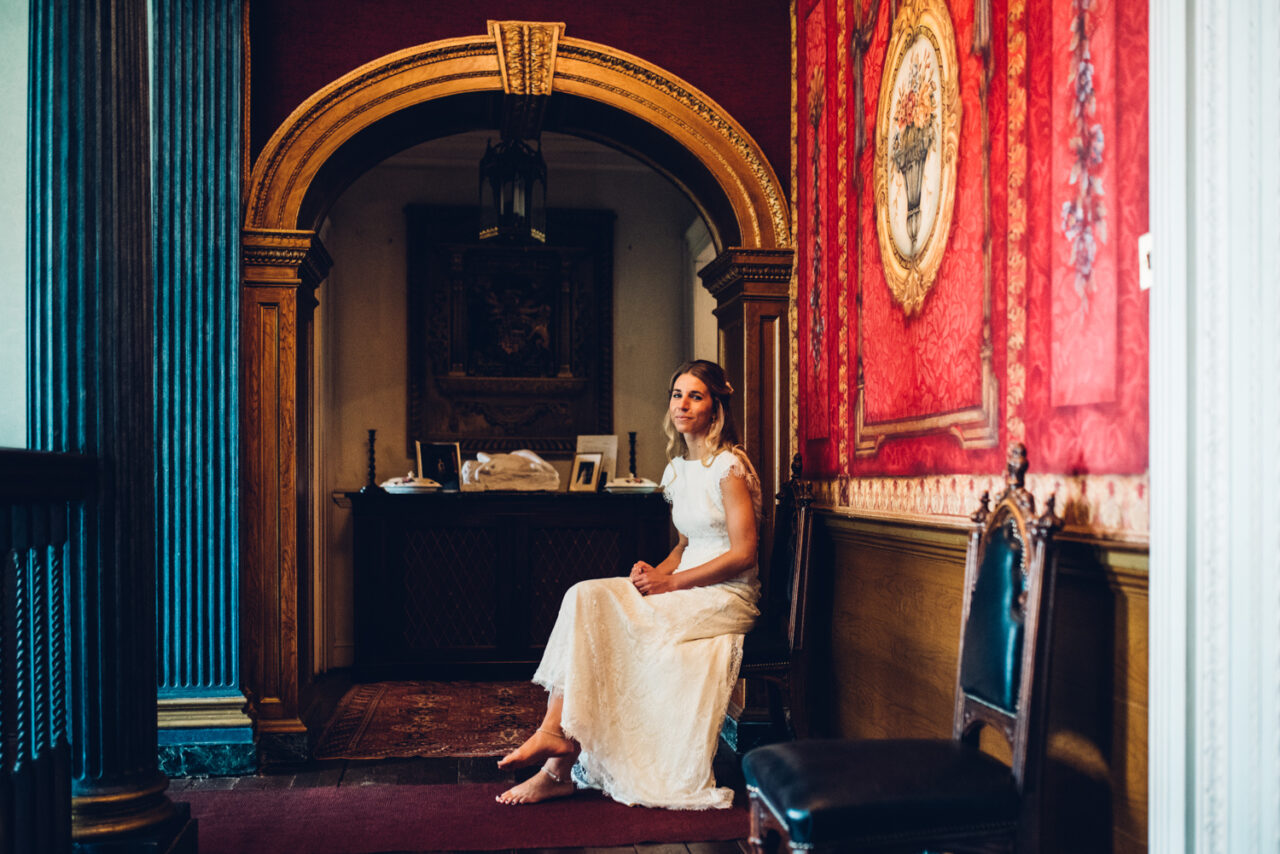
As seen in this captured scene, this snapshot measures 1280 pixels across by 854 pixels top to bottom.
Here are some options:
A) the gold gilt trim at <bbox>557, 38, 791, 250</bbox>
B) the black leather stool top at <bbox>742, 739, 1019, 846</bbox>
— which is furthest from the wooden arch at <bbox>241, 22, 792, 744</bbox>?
the black leather stool top at <bbox>742, 739, 1019, 846</bbox>

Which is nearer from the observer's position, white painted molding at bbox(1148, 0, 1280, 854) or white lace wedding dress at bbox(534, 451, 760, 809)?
white painted molding at bbox(1148, 0, 1280, 854)

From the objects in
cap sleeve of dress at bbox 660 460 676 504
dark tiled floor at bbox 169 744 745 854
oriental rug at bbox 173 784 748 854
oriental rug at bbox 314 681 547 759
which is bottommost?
oriental rug at bbox 314 681 547 759

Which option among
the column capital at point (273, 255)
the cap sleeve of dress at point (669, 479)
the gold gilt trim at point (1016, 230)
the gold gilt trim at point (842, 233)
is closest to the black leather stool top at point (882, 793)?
the gold gilt trim at point (1016, 230)

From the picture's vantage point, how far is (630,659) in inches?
141

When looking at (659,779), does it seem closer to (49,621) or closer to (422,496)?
(49,621)

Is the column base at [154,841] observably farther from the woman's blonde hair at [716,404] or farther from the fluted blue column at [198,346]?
the woman's blonde hair at [716,404]

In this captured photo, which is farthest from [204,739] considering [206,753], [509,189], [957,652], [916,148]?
[916,148]

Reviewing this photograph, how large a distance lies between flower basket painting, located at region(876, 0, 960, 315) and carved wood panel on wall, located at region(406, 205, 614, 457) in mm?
3580

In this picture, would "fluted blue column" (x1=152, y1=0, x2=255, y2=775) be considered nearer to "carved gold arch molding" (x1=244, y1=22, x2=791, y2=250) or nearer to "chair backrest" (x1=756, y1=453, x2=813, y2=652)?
"carved gold arch molding" (x1=244, y1=22, x2=791, y2=250)

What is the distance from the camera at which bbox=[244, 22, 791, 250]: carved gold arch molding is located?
420 cm

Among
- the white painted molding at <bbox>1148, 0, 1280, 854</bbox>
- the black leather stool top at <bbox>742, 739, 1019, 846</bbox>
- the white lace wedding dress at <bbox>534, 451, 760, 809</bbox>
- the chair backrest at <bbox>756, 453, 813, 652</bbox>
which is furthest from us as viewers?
the chair backrest at <bbox>756, 453, 813, 652</bbox>

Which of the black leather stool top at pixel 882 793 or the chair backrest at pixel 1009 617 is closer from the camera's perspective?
the black leather stool top at pixel 882 793

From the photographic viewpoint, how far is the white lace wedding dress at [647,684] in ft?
11.5

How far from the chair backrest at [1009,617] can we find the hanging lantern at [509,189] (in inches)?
111
